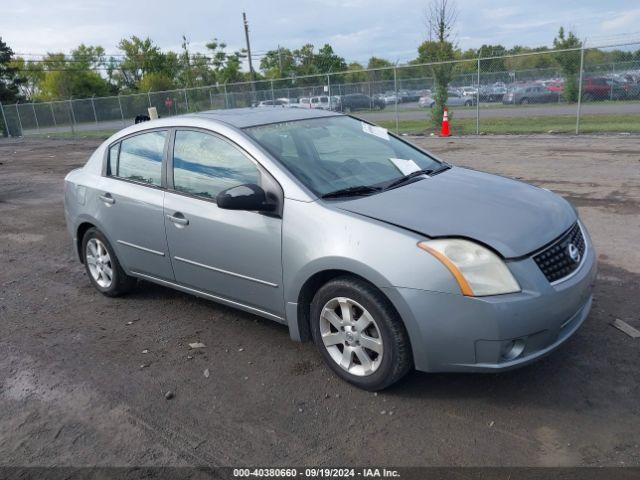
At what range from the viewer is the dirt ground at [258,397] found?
114 inches

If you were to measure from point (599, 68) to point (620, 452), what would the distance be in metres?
16.9

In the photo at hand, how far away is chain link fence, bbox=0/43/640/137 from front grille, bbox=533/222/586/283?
13884 millimetres

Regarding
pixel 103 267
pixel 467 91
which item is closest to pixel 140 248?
pixel 103 267

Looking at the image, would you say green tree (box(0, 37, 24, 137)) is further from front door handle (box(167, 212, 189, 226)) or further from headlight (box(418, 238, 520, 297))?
headlight (box(418, 238, 520, 297))

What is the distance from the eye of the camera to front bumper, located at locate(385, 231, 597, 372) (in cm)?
291

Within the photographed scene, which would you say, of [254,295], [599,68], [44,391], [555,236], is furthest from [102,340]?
[599,68]

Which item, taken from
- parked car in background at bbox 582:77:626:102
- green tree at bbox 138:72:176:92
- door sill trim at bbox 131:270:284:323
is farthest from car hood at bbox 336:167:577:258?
green tree at bbox 138:72:176:92

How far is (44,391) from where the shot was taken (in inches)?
146

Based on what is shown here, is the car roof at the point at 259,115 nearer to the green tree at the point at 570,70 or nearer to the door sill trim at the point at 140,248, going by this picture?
the door sill trim at the point at 140,248

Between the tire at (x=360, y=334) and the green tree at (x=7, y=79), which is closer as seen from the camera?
the tire at (x=360, y=334)

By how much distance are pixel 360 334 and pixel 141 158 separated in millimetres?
2539

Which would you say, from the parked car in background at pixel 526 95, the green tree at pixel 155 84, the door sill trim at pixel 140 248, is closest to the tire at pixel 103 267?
the door sill trim at pixel 140 248

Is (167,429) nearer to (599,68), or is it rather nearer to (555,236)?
(555,236)

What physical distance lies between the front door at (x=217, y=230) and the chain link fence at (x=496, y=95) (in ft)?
45.9
